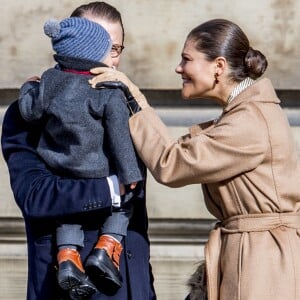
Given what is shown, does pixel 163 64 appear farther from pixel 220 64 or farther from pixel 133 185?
pixel 133 185

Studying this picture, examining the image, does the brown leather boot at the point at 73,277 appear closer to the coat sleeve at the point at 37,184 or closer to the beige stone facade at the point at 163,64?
the coat sleeve at the point at 37,184

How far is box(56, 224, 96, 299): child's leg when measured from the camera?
3.61m

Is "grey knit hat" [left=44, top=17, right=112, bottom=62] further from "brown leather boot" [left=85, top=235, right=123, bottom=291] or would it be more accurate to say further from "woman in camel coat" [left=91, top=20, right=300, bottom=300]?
"brown leather boot" [left=85, top=235, right=123, bottom=291]

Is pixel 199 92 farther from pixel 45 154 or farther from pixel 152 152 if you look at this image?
pixel 45 154

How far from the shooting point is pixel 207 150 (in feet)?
12.1

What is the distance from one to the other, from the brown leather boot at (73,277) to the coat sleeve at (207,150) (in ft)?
1.14

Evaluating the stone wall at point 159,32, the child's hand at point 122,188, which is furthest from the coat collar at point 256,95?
the stone wall at point 159,32

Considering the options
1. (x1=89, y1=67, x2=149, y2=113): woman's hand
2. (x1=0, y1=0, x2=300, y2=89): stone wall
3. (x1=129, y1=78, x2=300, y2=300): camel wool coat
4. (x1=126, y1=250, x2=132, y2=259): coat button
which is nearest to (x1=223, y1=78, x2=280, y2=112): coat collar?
(x1=129, y1=78, x2=300, y2=300): camel wool coat

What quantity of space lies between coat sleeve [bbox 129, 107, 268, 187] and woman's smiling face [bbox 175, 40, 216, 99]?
0.15 metres

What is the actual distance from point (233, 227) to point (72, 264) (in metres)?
0.50

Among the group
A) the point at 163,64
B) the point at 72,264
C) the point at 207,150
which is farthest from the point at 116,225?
the point at 163,64

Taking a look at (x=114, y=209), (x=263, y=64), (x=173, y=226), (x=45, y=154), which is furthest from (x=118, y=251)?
(x=173, y=226)

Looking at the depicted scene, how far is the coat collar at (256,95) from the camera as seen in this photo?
12.3ft

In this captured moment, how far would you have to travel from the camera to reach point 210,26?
3.79 m
